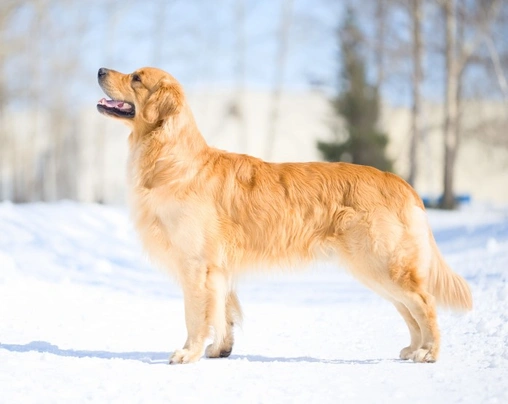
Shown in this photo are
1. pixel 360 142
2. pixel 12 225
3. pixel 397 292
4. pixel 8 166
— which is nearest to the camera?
pixel 397 292

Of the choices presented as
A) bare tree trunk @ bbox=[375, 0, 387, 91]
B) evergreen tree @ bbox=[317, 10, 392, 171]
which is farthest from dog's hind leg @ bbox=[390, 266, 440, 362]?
bare tree trunk @ bbox=[375, 0, 387, 91]

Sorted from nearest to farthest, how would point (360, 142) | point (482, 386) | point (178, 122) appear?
point (482, 386), point (178, 122), point (360, 142)

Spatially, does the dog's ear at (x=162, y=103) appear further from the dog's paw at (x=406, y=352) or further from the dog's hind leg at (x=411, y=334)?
the dog's paw at (x=406, y=352)

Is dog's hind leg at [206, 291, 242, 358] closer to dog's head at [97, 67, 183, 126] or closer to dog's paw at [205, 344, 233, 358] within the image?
dog's paw at [205, 344, 233, 358]

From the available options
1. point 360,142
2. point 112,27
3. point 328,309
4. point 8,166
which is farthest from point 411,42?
point 8,166

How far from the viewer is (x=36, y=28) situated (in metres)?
27.4

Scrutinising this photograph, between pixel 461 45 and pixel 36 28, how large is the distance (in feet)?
57.1

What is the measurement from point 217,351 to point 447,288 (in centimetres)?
177

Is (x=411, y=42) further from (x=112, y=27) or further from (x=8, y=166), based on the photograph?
(x=8, y=166)

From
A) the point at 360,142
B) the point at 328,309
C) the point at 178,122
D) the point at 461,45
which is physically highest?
the point at 461,45

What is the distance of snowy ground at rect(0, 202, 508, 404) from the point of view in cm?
363

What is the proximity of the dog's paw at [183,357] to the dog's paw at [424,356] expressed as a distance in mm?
1531

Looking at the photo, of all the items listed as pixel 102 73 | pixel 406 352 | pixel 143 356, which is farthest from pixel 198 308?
pixel 102 73

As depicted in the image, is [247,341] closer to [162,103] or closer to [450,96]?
[162,103]
